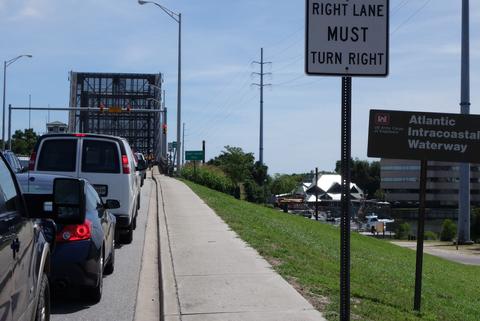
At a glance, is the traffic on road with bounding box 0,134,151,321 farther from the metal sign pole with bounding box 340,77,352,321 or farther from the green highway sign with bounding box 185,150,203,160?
the green highway sign with bounding box 185,150,203,160

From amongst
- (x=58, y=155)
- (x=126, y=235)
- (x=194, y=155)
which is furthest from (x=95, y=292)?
(x=194, y=155)

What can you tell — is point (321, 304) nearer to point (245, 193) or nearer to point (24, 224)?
point (24, 224)

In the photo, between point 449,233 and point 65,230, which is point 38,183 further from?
point 449,233

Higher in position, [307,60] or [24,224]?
[307,60]

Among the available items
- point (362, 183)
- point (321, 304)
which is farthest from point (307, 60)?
point (362, 183)

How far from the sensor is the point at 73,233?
292 inches

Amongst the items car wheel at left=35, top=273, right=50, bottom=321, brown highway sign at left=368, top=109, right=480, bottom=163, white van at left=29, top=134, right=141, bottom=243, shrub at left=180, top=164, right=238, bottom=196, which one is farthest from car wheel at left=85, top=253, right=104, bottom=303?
shrub at left=180, top=164, right=238, bottom=196

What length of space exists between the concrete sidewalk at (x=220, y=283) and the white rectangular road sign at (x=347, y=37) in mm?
2629

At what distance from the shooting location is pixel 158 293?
884cm

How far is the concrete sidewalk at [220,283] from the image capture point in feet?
22.5

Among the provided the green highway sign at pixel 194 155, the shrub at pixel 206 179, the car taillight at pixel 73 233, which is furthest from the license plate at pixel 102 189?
the green highway sign at pixel 194 155

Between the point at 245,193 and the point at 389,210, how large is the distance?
58.3m

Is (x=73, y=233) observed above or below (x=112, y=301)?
above

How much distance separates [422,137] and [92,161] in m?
6.63
